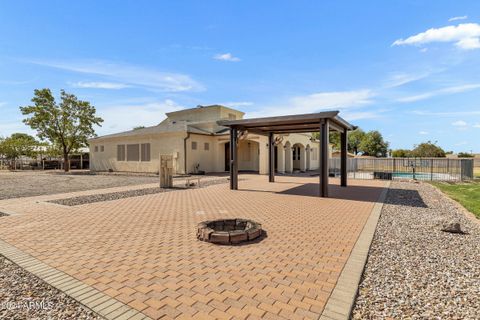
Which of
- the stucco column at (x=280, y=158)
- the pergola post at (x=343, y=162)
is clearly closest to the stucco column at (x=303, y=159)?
the stucco column at (x=280, y=158)

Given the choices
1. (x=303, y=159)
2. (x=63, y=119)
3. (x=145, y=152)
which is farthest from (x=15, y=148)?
(x=303, y=159)

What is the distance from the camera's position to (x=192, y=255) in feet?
13.9

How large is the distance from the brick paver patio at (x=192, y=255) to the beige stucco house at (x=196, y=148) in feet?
47.2

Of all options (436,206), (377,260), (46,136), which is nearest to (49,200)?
(377,260)

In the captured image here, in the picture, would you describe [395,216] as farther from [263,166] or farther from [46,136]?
→ [46,136]

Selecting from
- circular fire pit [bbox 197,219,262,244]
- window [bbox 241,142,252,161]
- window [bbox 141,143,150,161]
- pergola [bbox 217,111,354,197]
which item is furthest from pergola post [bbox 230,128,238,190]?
window [bbox 141,143,150,161]

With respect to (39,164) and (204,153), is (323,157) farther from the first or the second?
(39,164)

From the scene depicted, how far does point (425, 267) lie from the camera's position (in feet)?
12.4

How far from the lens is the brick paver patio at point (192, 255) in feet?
9.46

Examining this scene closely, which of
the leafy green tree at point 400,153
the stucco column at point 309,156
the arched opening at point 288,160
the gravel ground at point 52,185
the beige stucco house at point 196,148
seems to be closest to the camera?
the gravel ground at point 52,185

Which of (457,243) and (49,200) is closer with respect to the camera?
(457,243)

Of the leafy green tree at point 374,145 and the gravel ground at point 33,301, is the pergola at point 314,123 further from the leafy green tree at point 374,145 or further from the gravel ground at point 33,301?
the leafy green tree at point 374,145

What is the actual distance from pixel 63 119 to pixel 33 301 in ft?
99.1

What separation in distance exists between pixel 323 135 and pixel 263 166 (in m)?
11.7
